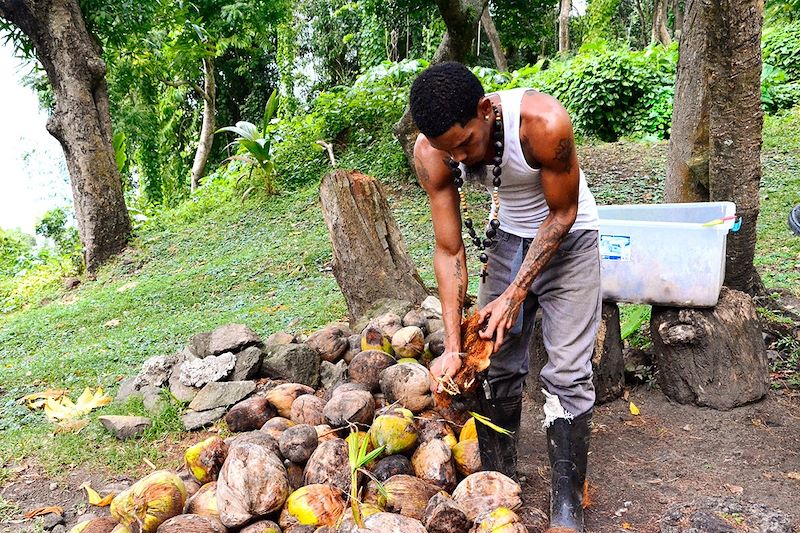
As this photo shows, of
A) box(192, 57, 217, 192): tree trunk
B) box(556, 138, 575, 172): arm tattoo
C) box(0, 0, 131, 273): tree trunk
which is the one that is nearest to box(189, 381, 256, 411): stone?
box(556, 138, 575, 172): arm tattoo

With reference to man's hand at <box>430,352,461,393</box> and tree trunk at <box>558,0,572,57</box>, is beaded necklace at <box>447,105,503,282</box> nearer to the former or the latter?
man's hand at <box>430,352,461,393</box>

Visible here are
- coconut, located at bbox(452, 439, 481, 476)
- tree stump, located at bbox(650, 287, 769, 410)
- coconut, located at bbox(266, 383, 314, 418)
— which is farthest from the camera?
coconut, located at bbox(266, 383, 314, 418)

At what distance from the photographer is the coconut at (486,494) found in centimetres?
214

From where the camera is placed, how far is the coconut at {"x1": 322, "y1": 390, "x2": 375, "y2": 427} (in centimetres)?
274

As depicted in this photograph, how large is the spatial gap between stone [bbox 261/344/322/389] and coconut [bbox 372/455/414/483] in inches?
45.2

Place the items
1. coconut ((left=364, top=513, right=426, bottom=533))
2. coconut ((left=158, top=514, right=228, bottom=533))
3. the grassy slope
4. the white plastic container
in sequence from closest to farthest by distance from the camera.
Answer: coconut ((left=364, top=513, right=426, bottom=533)) → coconut ((left=158, top=514, right=228, bottom=533)) → the white plastic container → the grassy slope

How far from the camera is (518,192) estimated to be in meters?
2.37

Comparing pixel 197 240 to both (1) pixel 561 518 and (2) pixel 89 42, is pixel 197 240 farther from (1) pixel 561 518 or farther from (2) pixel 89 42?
(1) pixel 561 518

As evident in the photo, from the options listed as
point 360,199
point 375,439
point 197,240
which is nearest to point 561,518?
point 375,439

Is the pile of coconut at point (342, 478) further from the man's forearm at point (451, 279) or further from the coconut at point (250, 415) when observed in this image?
the man's forearm at point (451, 279)

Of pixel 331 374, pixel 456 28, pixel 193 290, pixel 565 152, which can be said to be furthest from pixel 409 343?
pixel 456 28

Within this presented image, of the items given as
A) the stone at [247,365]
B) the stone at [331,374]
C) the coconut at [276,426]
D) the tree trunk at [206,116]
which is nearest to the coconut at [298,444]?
the coconut at [276,426]

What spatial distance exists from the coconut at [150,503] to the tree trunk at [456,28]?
6194 millimetres

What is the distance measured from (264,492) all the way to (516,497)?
2.85 ft
